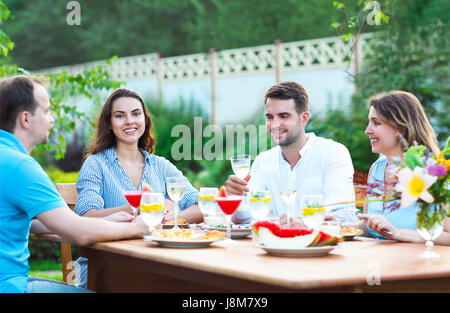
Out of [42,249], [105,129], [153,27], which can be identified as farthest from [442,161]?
[153,27]

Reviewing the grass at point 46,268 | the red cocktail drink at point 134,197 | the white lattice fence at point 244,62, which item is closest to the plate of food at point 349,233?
the red cocktail drink at point 134,197

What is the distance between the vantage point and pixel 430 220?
2.55 m

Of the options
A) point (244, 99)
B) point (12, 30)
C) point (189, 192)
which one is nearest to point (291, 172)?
point (189, 192)

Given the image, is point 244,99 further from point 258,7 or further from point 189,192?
point 189,192

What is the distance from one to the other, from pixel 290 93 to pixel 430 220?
6.01ft

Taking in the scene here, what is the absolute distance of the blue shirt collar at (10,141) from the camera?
2.88 meters

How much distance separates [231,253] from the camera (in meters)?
2.59

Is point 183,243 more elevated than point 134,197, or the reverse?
point 134,197

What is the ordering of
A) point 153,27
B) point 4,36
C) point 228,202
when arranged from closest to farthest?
point 228,202
point 4,36
point 153,27

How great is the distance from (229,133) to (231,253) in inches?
304

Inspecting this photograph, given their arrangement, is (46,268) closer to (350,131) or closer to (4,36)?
(4,36)

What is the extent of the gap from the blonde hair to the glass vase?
96 cm

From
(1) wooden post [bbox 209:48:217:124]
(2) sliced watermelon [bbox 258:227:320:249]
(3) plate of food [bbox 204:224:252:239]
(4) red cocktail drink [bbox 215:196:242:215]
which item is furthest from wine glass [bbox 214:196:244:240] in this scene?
(1) wooden post [bbox 209:48:217:124]

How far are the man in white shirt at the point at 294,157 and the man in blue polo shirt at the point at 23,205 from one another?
1501 millimetres
